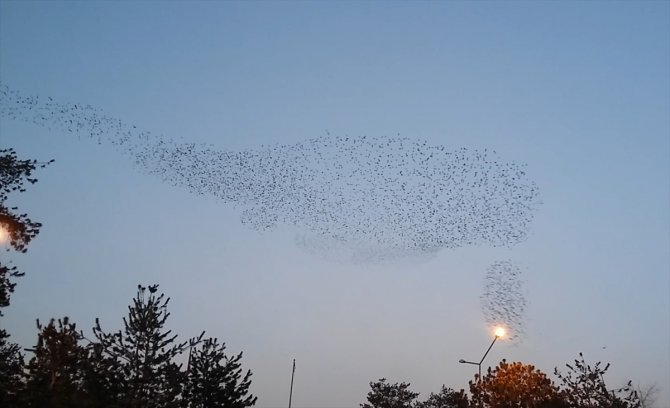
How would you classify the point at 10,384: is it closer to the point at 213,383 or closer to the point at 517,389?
the point at 213,383

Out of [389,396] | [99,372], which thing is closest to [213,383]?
[99,372]

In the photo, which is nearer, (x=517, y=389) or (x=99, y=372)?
(x=99, y=372)

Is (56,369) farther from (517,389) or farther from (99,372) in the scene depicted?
(517,389)

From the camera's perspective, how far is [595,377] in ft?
111

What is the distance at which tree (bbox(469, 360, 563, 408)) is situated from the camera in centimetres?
3453

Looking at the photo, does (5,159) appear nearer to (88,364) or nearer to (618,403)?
(88,364)

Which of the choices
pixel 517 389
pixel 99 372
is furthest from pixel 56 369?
pixel 517 389

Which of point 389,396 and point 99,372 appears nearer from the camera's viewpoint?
point 99,372

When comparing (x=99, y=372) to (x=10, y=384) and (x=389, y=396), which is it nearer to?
(x=10, y=384)

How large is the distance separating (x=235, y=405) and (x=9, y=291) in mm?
11638

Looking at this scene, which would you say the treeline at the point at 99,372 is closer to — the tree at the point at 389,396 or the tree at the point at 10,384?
the tree at the point at 10,384

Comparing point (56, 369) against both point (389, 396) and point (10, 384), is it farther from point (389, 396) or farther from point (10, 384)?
point (389, 396)

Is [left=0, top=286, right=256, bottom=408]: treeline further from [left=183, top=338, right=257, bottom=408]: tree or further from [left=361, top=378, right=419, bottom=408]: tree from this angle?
[left=361, top=378, right=419, bottom=408]: tree

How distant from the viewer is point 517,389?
35.1 m
